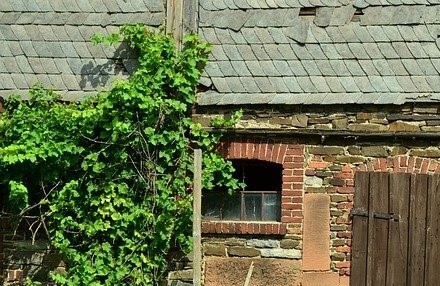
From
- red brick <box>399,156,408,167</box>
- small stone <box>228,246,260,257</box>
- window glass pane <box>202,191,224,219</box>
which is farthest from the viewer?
window glass pane <box>202,191,224,219</box>

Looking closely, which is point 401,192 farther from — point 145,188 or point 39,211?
point 39,211

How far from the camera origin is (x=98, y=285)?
7457 millimetres

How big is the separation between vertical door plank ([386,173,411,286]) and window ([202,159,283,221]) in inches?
49.2

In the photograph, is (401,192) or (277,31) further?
(277,31)

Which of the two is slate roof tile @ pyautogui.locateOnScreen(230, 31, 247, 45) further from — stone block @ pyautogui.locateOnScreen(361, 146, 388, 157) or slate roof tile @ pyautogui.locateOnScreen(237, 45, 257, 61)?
stone block @ pyautogui.locateOnScreen(361, 146, 388, 157)

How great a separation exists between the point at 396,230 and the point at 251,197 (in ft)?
5.28

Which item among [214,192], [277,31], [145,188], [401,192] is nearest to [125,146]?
[145,188]

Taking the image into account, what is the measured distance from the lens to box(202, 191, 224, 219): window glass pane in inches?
308

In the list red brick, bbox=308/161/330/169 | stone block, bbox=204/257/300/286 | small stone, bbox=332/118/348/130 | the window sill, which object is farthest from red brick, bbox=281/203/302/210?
small stone, bbox=332/118/348/130

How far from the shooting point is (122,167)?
7637 mm

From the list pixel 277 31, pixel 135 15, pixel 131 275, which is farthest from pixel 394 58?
pixel 131 275

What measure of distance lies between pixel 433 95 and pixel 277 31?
72.4 inches

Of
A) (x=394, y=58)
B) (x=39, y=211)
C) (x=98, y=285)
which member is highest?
(x=394, y=58)

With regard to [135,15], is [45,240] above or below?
below
